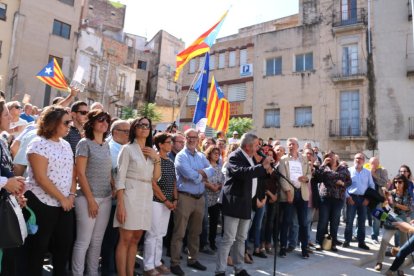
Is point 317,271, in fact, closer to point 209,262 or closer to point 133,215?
point 209,262

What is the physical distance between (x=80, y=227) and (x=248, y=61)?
24.5 meters

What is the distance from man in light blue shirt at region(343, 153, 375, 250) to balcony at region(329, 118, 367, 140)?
1478 centimetres

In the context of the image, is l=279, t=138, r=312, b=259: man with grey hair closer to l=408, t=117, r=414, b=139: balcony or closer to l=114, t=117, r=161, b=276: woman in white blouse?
l=114, t=117, r=161, b=276: woman in white blouse

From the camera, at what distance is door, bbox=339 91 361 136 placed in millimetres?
22750

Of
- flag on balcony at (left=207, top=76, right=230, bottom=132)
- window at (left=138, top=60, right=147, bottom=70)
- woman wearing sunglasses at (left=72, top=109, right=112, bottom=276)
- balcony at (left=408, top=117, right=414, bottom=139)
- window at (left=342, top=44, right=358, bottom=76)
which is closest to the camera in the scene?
woman wearing sunglasses at (left=72, top=109, right=112, bottom=276)

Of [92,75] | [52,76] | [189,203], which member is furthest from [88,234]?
[92,75]

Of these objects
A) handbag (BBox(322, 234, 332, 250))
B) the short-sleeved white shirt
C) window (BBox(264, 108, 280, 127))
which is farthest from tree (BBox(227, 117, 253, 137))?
the short-sleeved white shirt

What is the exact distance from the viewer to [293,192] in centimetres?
685

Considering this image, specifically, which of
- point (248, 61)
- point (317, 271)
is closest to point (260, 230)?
point (317, 271)

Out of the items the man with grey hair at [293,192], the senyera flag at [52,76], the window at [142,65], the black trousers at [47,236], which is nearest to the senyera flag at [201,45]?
the senyera flag at [52,76]

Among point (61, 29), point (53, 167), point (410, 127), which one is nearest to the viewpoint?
point (53, 167)

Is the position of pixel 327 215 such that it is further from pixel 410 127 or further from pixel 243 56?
pixel 243 56

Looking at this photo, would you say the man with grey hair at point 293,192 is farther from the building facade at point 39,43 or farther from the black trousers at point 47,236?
the building facade at point 39,43

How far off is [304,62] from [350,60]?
306 cm
